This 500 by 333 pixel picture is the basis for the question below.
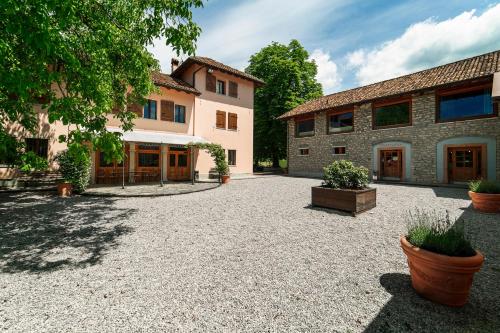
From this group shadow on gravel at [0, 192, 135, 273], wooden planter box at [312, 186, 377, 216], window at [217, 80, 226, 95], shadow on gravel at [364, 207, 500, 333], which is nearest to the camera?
shadow on gravel at [364, 207, 500, 333]

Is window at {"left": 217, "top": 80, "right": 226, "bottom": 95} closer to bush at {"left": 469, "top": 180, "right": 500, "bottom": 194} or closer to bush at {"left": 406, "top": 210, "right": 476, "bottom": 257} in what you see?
bush at {"left": 469, "top": 180, "right": 500, "bottom": 194}

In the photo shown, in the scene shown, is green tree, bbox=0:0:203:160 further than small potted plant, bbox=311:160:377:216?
No


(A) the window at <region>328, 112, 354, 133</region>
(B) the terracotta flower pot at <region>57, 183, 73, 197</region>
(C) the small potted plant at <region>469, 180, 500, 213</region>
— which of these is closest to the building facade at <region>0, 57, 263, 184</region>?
(B) the terracotta flower pot at <region>57, 183, 73, 197</region>

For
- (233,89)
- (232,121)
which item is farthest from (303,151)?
(233,89)

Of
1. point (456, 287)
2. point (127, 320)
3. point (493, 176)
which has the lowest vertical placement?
point (127, 320)

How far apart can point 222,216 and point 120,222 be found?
106 inches

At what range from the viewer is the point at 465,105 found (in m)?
11.8

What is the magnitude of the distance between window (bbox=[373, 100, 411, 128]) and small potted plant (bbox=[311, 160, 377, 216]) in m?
10.1

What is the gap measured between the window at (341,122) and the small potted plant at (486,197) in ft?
34.8

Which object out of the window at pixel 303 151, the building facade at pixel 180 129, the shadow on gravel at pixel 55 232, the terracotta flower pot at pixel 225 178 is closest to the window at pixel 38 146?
the building facade at pixel 180 129

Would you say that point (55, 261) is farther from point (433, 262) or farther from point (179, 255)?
point (433, 262)

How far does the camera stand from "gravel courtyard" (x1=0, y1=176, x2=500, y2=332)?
89.0 inches

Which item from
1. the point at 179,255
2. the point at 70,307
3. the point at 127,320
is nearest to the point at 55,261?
the point at 70,307

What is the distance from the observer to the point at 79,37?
4.68 meters
